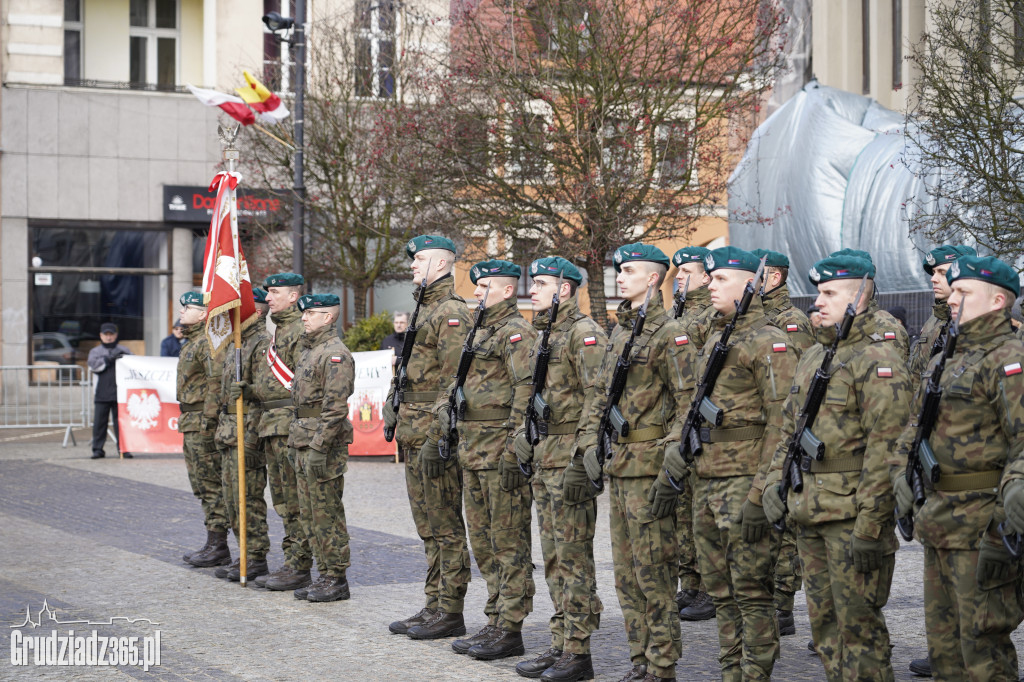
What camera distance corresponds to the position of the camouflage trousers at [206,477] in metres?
10.6

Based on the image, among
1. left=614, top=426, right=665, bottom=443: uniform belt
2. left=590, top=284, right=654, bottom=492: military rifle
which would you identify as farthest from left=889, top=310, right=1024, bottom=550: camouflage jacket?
left=590, top=284, right=654, bottom=492: military rifle

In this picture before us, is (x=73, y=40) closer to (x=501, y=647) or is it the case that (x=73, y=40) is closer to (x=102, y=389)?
(x=102, y=389)

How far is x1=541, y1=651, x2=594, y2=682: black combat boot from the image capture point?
22.0ft

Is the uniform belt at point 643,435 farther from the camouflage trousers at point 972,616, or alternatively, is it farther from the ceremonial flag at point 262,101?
the ceremonial flag at point 262,101

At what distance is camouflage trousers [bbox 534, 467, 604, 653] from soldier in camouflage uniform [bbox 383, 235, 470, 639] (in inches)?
38.9

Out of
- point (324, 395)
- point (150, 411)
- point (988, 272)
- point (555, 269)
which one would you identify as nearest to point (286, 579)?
point (324, 395)

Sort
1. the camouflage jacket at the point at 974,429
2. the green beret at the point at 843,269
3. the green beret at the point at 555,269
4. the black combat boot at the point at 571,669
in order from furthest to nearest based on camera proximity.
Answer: the green beret at the point at 555,269 → the black combat boot at the point at 571,669 → the green beret at the point at 843,269 → the camouflage jacket at the point at 974,429

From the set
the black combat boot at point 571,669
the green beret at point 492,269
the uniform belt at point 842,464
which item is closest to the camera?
the uniform belt at point 842,464

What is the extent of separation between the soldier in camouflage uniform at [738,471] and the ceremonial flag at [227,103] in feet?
48.0

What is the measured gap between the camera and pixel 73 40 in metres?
28.0

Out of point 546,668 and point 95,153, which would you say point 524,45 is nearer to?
point 546,668

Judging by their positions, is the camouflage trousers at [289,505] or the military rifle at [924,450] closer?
the military rifle at [924,450]

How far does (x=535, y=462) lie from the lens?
709cm

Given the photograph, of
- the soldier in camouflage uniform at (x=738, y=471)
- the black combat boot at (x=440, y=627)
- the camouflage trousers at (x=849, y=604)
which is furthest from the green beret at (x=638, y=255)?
the black combat boot at (x=440, y=627)
